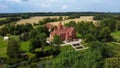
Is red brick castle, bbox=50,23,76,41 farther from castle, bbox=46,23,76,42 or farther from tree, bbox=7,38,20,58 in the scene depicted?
tree, bbox=7,38,20,58

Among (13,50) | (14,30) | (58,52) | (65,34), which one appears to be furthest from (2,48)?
(14,30)

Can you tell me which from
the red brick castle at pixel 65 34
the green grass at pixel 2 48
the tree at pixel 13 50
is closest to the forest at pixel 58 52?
the tree at pixel 13 50

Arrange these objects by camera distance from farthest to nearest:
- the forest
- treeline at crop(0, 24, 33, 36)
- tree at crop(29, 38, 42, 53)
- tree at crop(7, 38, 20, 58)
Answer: treeline at crop(0, 24, 33, 36) → tree at crop(29, 38, 42, 53) → tree at crop(7, 38, 20, 58) → the forest

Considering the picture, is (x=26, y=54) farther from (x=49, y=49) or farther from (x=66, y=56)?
(x=66, y=56)

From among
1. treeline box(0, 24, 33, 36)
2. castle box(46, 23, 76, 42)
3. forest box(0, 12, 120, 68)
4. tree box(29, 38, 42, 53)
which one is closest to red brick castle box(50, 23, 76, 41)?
castle box(46, 23, 76, 42)

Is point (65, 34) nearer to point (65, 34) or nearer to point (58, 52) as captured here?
point (65, 34)

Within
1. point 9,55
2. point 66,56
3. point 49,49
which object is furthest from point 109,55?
point 66,56

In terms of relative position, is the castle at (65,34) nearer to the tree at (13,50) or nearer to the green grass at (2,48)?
the green grass at (2,48)

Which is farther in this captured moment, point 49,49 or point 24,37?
point 24,37

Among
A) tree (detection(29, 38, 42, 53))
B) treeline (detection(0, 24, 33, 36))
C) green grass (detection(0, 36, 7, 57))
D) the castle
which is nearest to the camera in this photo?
green grass (detection(0, 36, 7, 57))

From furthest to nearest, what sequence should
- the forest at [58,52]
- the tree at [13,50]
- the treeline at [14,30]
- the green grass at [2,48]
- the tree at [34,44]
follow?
the treeline at [14,30], the tree at [34,44], the green grass at [2,48], the tree at [13,50], the forest at [58,52]

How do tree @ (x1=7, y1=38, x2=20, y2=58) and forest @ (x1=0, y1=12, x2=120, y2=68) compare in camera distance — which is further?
tree @ (x1=7, y1=38, x2=20, y2=58)
